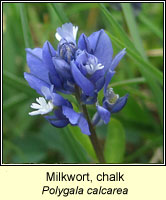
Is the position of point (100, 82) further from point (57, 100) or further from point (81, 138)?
point (81, 138)

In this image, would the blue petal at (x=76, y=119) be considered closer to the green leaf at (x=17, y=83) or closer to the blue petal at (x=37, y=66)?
the blue petal at (x=37, y=66)

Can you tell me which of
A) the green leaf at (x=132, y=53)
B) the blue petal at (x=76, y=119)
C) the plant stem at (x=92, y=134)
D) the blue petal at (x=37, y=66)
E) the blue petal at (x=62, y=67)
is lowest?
the blue petal at (x=76, y=119)

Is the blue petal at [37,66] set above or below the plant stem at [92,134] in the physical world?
above

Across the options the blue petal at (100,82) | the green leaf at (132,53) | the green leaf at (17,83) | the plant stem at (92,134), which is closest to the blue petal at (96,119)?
the plant stem at (92,134)

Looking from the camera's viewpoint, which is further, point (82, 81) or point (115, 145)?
point (115, 145)

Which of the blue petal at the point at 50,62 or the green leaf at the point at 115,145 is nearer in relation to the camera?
the blue petal at the point at 50,62

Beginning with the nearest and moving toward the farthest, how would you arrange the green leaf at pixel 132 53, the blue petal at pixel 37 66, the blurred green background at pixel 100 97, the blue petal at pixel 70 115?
the blue petal at pixel 70 115 < the blue petal at pixel 37 66 < the green leaf at pixel 132 53 < the blurred green background at pixel 100 97

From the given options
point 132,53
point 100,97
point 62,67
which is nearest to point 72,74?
point 62,67
